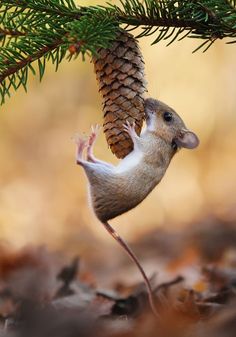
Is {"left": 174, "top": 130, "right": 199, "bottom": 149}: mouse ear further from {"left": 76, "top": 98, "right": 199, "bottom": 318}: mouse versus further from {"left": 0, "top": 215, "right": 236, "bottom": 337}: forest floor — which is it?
{"left": 0, "top": 215, "right": 236, "bottom": 337}: forest floor

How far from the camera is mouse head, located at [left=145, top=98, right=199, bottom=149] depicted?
61.6 inches

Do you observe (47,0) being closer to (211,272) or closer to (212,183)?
(211,272)

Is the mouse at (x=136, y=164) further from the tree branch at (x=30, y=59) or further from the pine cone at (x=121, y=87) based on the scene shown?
the tree branch at (x=30, y=59)

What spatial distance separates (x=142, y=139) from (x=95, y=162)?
0.12 m

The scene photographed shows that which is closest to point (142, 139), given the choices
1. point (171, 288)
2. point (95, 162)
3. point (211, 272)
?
point (95, 162)

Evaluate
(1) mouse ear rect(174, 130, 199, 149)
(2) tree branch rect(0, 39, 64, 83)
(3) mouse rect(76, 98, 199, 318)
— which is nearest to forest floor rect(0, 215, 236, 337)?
(3) mouse rect(76, 98, 199, 318)

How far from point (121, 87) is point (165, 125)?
129 millimetres

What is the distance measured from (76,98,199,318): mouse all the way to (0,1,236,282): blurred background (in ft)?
6.68

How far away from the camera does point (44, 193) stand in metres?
3.78

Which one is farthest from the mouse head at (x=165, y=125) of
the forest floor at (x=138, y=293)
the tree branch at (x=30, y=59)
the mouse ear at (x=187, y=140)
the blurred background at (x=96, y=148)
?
the blurred background at (x=96, y=148)

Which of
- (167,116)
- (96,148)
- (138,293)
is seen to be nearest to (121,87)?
(167,116)

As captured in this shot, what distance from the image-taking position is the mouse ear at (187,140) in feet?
5.06

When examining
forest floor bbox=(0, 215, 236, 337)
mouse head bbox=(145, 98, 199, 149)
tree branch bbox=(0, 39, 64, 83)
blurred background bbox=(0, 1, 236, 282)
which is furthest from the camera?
blurred background bbox=(0, 1, 236, 282)

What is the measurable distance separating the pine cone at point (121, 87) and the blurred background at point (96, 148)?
6.70ft
